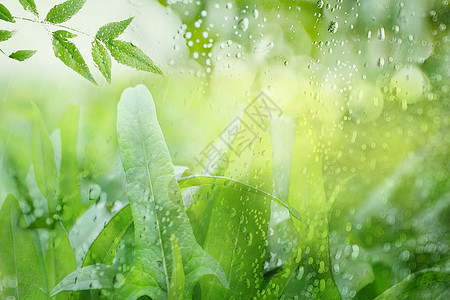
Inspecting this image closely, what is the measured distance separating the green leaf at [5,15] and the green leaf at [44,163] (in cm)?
4

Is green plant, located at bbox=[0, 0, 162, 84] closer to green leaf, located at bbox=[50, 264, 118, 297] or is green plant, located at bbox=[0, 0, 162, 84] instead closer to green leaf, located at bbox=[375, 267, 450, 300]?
green leaf, located at bbox=[50, 264, 118, 297]

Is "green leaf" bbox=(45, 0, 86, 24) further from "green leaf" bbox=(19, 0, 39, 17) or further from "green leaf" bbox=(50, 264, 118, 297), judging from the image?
"green leaf" bbox=(50, 264, 118, 297)

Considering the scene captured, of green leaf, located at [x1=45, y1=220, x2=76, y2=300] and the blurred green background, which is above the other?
the blurred green background

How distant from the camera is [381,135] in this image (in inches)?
11.4

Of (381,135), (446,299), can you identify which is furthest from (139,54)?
(446,299)

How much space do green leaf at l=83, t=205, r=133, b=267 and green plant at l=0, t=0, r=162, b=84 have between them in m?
0.07

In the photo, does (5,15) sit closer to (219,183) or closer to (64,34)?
(64,34)

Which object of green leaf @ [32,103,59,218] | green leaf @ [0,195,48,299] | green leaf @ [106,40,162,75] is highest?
green leaf @ [106,40,162,75]

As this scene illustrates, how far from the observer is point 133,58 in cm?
22

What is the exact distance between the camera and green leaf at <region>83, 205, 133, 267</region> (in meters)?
0.22

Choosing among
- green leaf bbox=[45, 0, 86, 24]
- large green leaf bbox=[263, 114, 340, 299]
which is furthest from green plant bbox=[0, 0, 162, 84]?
large green leaf bbox=[263, 114, 340, 299]

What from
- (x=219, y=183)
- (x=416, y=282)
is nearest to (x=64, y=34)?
(x=219, y=183)

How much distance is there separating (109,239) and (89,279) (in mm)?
21

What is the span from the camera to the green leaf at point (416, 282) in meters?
0.29
